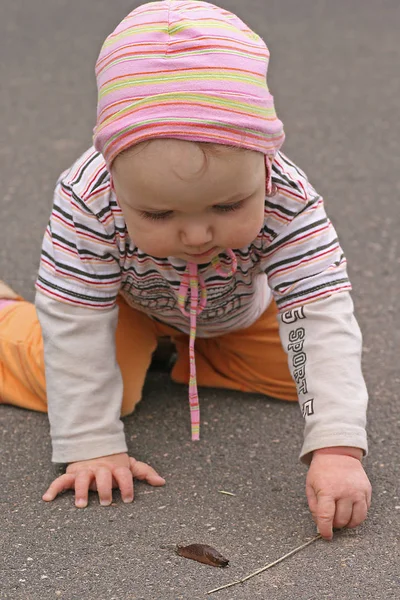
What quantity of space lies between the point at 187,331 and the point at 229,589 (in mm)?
706

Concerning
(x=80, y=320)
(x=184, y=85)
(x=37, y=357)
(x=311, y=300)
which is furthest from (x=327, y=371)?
(x=37, y=357)

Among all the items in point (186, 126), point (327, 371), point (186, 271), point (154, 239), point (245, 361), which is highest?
point (186, 126)

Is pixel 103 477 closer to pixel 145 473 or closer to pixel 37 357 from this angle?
pixel 145 473

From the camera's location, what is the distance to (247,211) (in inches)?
67.6

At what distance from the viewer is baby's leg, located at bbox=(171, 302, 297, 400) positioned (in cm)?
233

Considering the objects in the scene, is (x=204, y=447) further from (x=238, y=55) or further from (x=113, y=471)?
(x=238, y=55)

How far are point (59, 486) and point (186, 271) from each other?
1.48ft

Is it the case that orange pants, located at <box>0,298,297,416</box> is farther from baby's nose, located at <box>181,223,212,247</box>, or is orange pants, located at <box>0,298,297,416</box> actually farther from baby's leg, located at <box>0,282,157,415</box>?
baby's nose, located at <box>181,223,212,247</box>

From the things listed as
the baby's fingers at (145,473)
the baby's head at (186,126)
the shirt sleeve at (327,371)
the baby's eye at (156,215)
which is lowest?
the baby's fingers at (145,473)

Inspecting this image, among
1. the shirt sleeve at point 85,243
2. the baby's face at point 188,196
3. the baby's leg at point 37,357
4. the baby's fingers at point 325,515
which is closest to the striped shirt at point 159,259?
the shirt sleeve at point 85,243

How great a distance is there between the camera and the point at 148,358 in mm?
2334

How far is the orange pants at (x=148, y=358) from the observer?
228 cm

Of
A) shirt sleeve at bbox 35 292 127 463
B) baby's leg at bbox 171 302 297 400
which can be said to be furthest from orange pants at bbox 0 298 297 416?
shirt sleeve at bbox 35 292 127 463

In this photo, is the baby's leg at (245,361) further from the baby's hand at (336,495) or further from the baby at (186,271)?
the baby's hand at (336,495)
